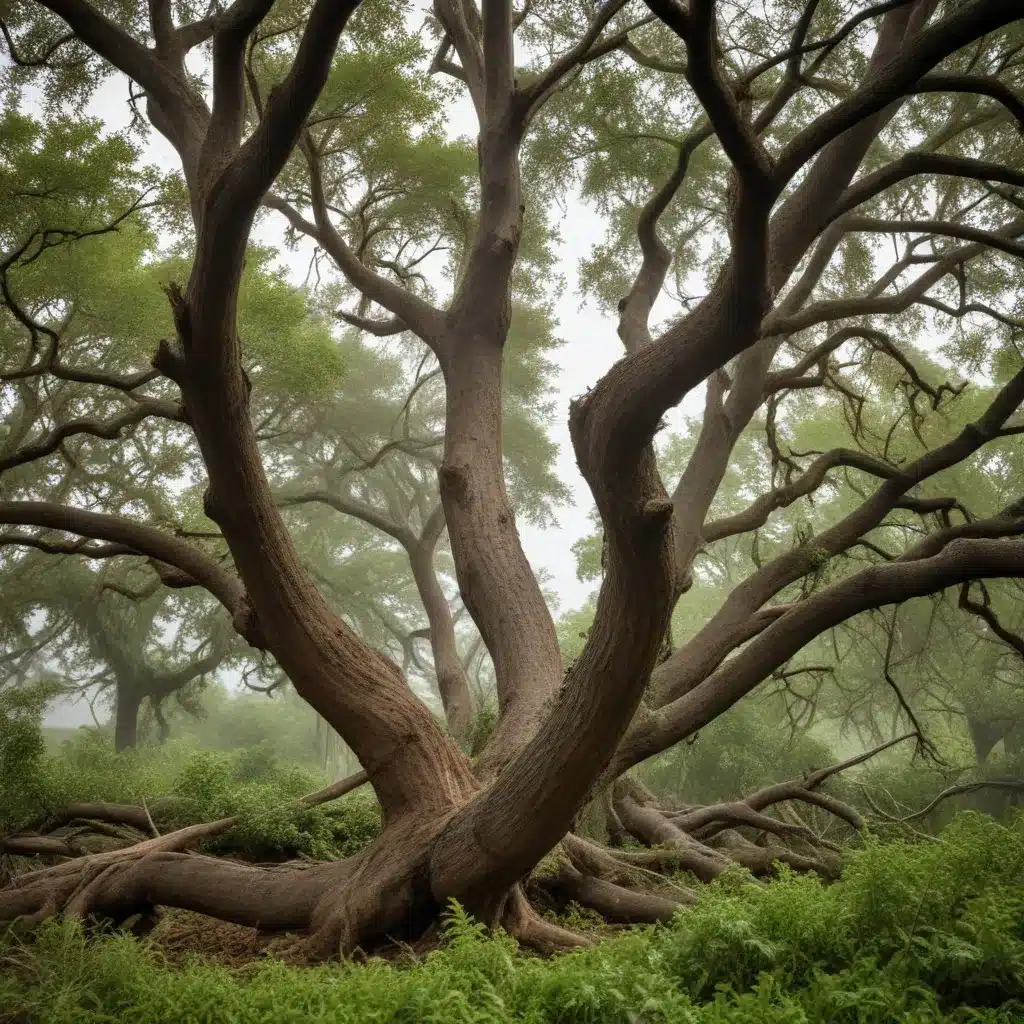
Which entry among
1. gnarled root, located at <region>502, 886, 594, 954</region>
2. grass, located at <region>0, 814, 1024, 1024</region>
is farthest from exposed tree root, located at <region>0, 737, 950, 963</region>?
grass, located at <region>0, 814, 1024, 1024</region>

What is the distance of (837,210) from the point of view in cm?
518

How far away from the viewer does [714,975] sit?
258cm

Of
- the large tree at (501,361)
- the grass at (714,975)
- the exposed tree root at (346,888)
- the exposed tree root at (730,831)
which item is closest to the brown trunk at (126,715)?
the exposed tree root at (346,888)

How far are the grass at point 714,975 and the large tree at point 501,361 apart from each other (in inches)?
36.0

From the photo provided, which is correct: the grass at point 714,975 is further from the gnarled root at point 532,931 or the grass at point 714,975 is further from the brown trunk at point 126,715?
the brown trunk at point 126,715

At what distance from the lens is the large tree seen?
9.48 feet

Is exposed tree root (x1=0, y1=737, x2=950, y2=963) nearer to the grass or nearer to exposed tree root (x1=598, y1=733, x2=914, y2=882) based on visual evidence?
exposed tree root (x1=598, y1=733, x2=914, y2=882)

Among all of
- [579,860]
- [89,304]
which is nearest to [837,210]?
[579,860]

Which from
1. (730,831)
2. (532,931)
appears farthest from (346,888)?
(730,831)

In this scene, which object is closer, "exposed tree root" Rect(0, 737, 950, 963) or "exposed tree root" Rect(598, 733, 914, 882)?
"exposed tree root" Rect(0, 737, 950, 963)

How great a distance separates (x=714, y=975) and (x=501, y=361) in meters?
4.74

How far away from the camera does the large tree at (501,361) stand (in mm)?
2889

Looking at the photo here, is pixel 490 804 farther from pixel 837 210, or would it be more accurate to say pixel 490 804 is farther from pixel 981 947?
pixel 837 210

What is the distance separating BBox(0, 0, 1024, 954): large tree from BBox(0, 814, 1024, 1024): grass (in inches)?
36.0
